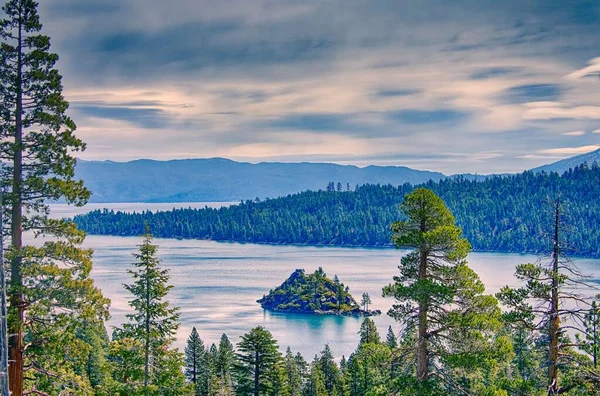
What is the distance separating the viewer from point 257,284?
115812 millimetres

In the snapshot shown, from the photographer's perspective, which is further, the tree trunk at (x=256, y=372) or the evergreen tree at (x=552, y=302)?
the tree trunk at (x=256, y=372)

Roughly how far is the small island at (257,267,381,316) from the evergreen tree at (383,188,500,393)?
7632cm

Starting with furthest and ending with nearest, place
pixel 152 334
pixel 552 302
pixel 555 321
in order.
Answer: pixel 152 334 < pixel 552 302 < pixel 555 321

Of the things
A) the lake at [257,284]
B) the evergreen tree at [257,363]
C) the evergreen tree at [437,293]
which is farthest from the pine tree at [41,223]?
the lake at [257,284]

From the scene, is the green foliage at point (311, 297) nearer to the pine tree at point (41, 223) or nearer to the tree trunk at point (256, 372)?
the tree trunk at point (256, 372)

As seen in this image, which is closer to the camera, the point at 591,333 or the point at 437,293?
the point at 437,293

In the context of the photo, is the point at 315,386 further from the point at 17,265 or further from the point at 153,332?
the point at 17,265

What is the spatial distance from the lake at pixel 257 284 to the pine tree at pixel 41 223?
47.5 meters

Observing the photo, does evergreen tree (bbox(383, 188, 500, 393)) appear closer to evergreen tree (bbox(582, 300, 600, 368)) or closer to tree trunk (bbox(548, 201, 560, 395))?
tree trunk (bbox(548, 201, 560, 395))

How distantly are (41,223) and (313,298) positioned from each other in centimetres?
8542

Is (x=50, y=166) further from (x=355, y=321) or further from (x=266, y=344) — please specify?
(x=355, y=321)

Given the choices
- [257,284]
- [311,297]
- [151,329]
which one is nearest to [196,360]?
[151,329]

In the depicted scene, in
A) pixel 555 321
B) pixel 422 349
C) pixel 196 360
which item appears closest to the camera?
pixel 555 321

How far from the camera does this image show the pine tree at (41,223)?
44.1 feet
